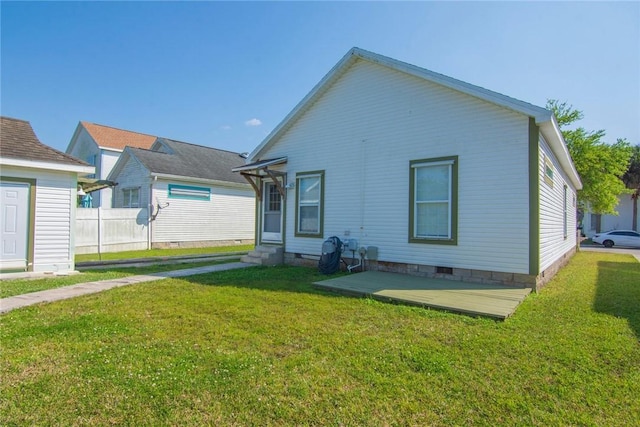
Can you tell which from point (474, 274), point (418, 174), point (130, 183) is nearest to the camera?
point (474, 274)

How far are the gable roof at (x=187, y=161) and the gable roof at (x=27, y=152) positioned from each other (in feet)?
21.6

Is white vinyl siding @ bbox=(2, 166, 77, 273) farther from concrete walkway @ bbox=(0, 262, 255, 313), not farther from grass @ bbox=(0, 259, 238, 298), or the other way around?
concrete walkway @ bbox=(0, 262, 255, 313)

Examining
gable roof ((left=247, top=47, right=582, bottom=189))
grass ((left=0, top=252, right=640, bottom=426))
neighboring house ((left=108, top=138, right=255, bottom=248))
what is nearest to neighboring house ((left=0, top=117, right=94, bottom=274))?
grass ((left=0, top=252, right=640, bottom=426))

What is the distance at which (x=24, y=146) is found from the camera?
866cm

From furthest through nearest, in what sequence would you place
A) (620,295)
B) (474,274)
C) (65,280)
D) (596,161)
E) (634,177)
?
1. (634,177)
2. (596,161)
3. (65,280)
4. (474,274)
5. (620,295)

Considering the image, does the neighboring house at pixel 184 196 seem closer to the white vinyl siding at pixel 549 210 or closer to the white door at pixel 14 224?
the white door at pixel 14 224

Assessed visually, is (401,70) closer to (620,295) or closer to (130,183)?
(620,295)

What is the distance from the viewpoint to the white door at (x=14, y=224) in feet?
26.6

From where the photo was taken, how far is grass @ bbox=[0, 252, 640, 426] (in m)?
2.55

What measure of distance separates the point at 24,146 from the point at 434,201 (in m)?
10.4

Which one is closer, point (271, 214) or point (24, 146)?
point (24, 146)

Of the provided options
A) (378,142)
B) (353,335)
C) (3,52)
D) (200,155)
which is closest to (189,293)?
(353,335)

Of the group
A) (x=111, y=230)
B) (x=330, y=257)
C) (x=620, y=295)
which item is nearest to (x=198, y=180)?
(x=111, y=230)

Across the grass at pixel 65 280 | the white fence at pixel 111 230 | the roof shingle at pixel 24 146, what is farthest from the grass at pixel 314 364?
the white fence at pixel 111 230
